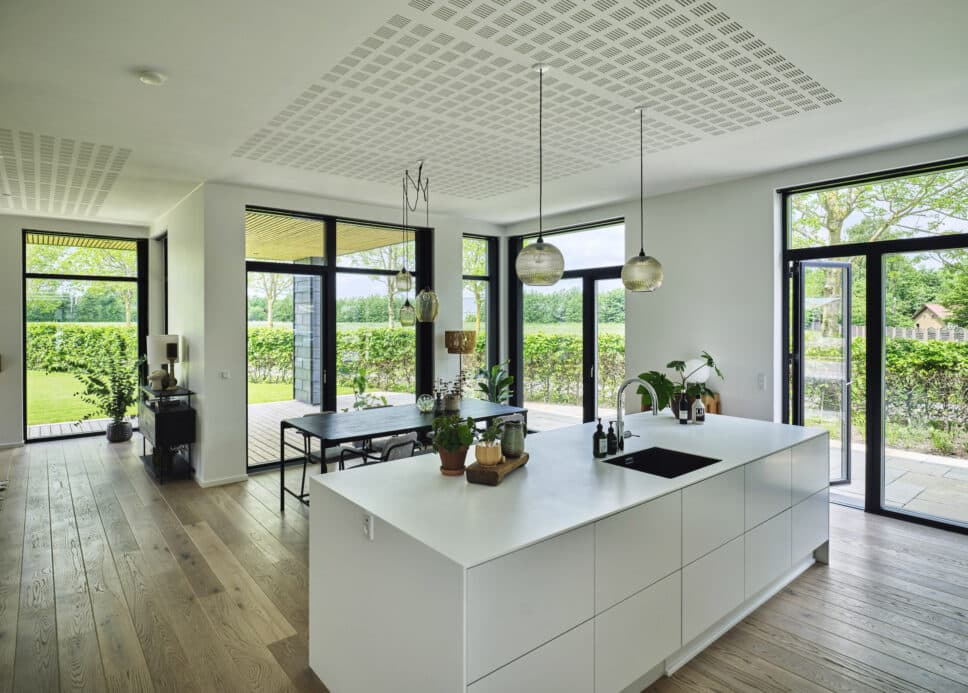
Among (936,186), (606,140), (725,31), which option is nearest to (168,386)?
(606,140)

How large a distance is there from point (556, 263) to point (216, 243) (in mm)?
3814

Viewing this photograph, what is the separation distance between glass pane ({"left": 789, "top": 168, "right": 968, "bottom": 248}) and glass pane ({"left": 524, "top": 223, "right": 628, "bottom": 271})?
192 centimetres

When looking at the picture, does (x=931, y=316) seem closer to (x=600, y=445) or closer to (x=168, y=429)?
(x=600, y=445)

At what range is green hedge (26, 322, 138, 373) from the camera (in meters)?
6.92

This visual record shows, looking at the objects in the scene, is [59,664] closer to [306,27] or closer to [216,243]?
[306,27]

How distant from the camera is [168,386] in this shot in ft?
18.7

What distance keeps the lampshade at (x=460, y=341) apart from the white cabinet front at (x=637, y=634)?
14.9ft

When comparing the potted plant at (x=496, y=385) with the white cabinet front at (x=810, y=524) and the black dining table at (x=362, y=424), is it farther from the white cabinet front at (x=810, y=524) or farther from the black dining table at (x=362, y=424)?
the white cabinet front at (x=810, y=524)

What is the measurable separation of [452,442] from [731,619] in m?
1.73

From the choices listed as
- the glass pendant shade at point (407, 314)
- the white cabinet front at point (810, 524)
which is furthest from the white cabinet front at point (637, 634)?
the glass pendant shade at point (407, 314)

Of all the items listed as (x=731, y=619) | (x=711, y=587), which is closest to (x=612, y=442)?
(x=711, y=587)

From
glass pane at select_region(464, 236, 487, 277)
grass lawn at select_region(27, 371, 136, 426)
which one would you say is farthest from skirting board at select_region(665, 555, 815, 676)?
grass lawn at select_region(27, 371, 136, 426)

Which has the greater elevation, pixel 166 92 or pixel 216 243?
pixel 166 92

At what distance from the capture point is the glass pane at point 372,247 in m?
6.25
